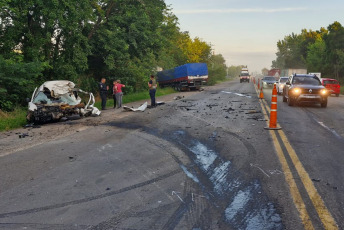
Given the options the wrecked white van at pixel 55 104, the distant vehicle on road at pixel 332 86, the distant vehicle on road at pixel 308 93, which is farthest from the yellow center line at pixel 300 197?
the distant vehicle on road at pixel 332 86

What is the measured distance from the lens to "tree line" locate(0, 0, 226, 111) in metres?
15.7

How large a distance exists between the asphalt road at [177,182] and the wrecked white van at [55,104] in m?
3.85

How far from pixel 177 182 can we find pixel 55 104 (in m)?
9.14

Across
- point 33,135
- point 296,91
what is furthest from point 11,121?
point 296,91

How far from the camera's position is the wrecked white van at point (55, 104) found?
40.4 feet

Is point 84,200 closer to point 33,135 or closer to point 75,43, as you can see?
point 33,135

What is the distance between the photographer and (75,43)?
65.2 feet

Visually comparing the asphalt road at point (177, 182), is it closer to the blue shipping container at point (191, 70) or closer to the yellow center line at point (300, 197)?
the yellow center line at point (300, 197)

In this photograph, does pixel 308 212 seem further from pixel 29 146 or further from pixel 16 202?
pixel 29 146

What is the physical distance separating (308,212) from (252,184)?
110cm

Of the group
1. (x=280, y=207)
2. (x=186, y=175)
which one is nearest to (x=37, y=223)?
(x=186, y=175)

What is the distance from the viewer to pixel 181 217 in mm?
3697

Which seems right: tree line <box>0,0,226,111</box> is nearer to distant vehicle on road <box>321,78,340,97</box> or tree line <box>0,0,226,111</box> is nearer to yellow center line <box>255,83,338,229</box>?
yellow center line <box>255,83,338,229</box>

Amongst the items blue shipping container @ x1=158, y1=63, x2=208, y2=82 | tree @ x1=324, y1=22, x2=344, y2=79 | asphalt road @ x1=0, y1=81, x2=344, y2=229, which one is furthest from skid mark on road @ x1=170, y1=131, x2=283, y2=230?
tree @ x1=324, y1=22, x2=344, y2=79
